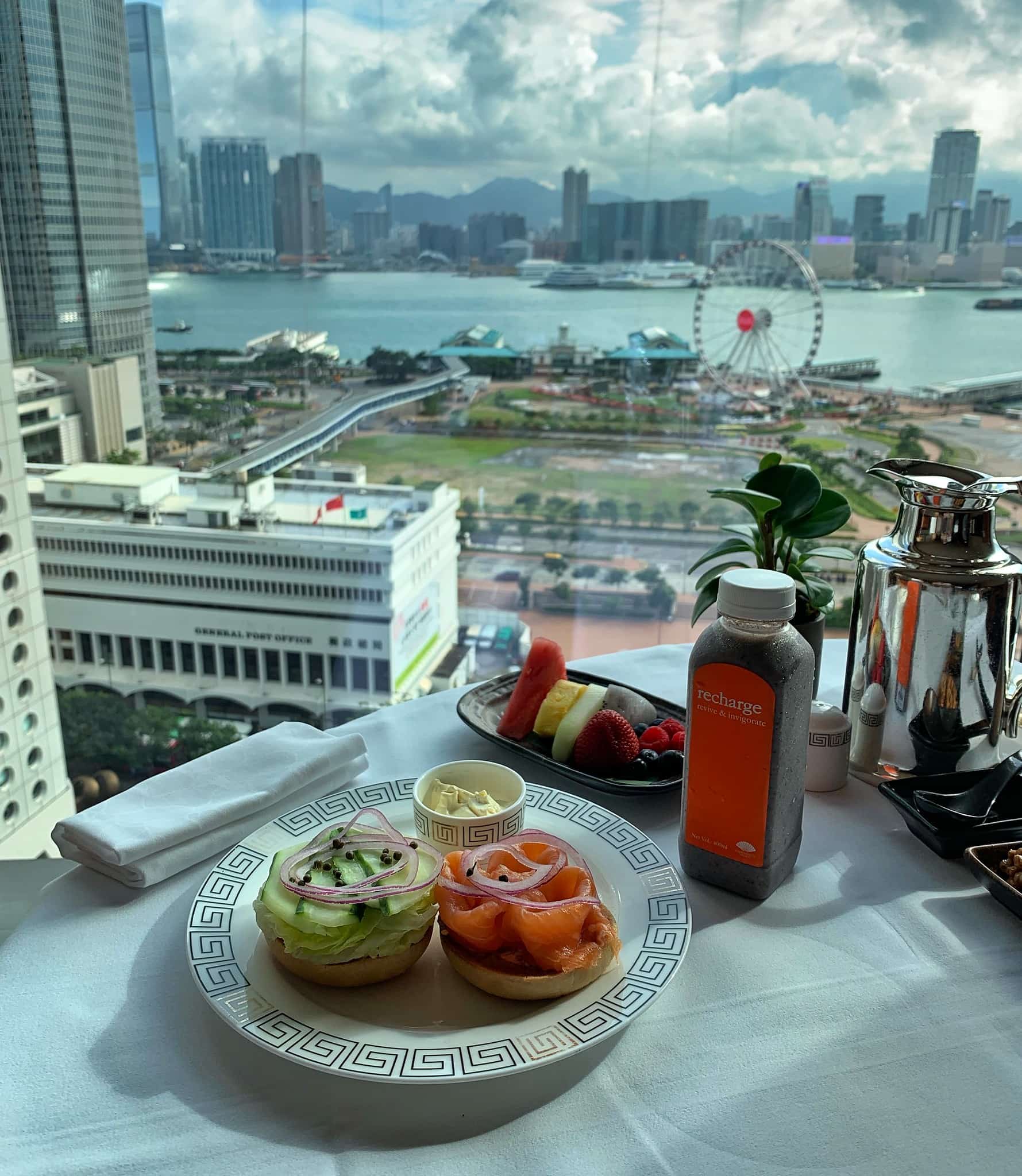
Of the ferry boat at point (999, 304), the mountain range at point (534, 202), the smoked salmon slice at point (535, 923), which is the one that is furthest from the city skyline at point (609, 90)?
the smoked salmon slice at point (535, 923)

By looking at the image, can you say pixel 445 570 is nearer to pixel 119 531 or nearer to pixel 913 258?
pixel 119 531

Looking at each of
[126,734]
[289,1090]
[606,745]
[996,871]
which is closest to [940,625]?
[996,871]

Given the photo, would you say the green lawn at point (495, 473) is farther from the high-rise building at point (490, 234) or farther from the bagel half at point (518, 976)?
the bagel half at point (518, 976)

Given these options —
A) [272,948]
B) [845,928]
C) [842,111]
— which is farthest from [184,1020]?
[842,111]

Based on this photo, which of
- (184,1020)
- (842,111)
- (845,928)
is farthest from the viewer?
(842,111)

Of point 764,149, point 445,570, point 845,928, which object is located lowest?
point 445,570

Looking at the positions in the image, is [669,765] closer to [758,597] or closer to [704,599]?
[704,599]
